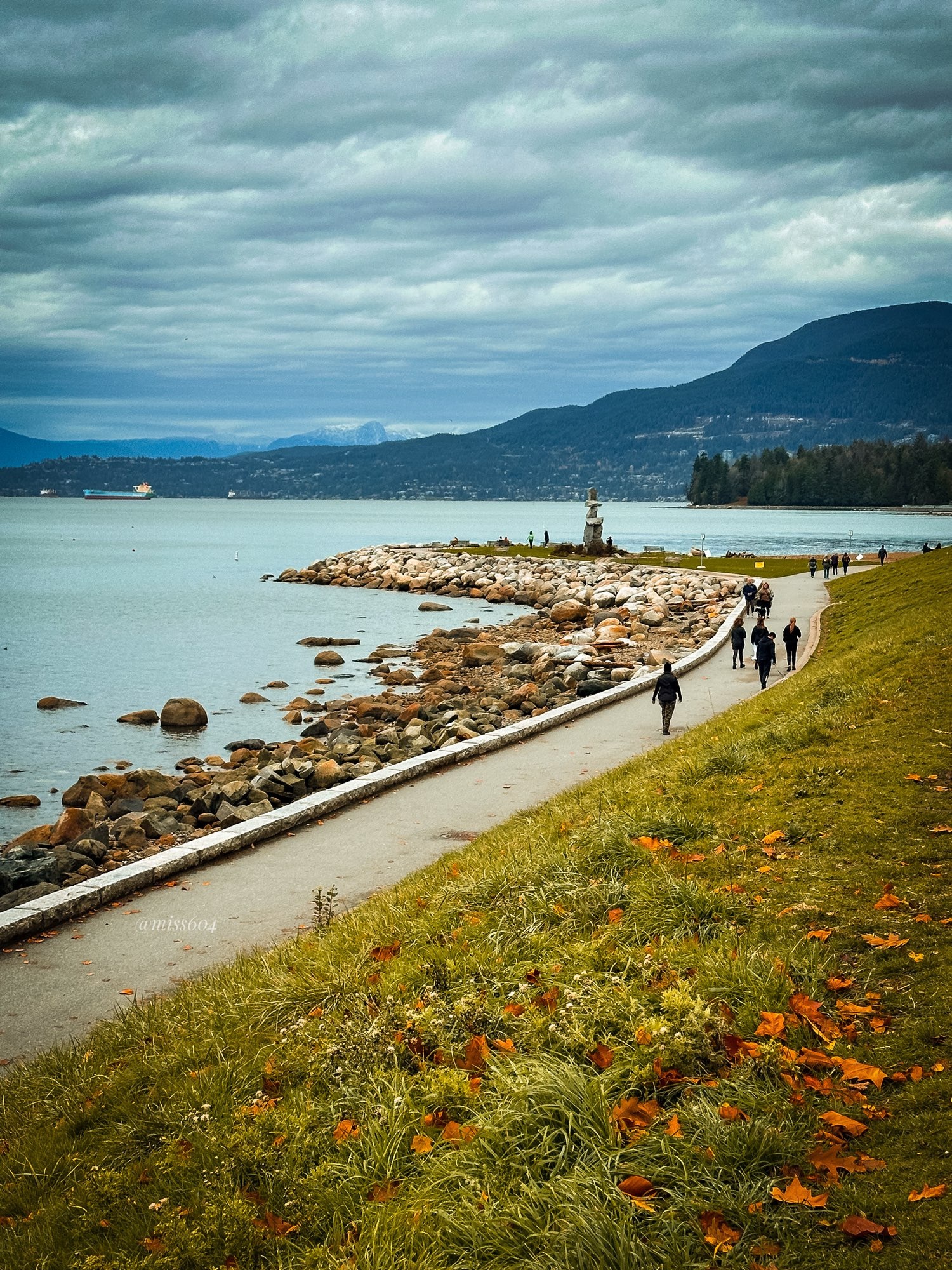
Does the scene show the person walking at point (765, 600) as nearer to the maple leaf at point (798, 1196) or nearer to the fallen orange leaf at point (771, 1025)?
the fallen orange leaf at point (771, 1025)

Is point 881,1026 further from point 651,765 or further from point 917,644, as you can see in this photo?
point 917,644

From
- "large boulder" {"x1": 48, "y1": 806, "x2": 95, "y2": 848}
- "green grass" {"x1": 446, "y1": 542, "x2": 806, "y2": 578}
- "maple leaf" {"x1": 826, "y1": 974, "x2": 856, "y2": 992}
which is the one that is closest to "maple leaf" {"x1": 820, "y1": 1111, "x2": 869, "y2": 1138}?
"maple leaf" {"x1": 826, "y1": 974, "x2": 856, "y2": 992}

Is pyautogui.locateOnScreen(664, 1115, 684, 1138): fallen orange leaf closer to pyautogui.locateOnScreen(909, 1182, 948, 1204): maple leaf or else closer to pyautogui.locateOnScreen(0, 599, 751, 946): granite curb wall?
pyautogui.locateOnScreen(909, 1182, 948, 1204): maple leaf

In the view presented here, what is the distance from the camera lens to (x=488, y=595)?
2253 inches

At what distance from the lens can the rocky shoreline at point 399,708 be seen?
1326 centimetres

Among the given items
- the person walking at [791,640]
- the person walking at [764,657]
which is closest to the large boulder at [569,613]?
the person walking at [791,640]

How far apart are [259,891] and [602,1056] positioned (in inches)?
203

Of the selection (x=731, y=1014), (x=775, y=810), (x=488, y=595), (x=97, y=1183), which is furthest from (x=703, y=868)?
(x=488, y=595)

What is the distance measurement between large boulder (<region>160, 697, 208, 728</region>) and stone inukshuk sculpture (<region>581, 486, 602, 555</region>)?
137 ft

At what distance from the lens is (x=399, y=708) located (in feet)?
78.4

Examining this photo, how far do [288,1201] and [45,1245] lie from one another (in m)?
1.13

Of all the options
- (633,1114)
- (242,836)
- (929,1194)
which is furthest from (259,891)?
(929,1194)

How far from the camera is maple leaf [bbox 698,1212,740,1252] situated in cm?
346

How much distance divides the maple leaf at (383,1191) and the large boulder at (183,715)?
21.4m
